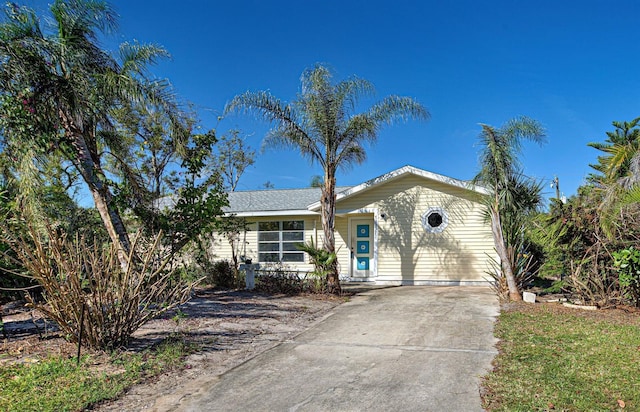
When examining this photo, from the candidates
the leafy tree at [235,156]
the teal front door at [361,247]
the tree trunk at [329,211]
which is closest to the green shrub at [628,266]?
the tree trunk at [329,211]

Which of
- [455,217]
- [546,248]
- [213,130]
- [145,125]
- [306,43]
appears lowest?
[546,248]

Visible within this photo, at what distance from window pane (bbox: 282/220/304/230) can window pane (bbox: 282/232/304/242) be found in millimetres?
199

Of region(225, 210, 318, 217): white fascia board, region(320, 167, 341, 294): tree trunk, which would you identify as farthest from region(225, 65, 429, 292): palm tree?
region(225, 210, 318, 217): white fascia board

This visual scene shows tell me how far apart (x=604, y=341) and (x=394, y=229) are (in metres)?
8.34

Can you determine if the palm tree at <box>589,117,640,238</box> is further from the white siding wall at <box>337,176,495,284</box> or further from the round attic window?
the round attic window

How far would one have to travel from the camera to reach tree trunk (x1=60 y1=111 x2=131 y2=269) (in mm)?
8203

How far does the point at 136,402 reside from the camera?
12.4 feet

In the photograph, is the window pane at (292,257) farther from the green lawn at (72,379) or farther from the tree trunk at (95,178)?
the green lawn at (72,379)

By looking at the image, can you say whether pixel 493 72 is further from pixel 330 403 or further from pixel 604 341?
pixel 330 403

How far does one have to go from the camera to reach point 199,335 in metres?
6.23

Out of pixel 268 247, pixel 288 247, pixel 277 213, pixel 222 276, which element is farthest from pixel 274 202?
pixel 222 276

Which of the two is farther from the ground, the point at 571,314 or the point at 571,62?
the point at 571,62

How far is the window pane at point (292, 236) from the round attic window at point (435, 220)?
484 centimetres

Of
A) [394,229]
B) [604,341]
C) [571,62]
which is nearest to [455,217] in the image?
[394,229]
